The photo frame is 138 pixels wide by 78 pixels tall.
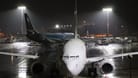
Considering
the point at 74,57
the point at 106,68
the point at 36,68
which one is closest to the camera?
the point at 74,57

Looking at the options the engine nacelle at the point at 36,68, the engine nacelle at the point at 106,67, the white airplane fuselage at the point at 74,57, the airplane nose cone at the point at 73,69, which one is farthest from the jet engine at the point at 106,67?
the engine nacelle at the point at 36,68

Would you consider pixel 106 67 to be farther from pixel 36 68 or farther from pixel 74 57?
pixel 36 68

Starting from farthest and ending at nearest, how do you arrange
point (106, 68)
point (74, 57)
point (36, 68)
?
point (36, 68)
point (106, 68)
point (74, 57)

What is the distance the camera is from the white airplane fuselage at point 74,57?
1906cm

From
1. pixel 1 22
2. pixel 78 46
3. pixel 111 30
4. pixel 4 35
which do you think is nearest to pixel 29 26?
pixel 1 22

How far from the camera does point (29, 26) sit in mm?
60531

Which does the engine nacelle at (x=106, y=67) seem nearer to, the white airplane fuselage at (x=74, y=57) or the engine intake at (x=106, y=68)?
the engine intake at (x=106, y=68)

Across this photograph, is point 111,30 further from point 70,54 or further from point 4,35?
point 70,54

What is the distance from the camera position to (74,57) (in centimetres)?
1919

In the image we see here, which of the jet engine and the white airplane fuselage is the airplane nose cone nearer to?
the white airplane fuselage

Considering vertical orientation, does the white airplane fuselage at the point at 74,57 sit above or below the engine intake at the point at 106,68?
above

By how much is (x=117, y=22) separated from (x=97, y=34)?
12.7m

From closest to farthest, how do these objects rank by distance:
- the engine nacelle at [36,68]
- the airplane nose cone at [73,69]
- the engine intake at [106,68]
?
the airplane nose cone at [73,69], the engine intake at [106,68], the engine nacelle at [36,68]

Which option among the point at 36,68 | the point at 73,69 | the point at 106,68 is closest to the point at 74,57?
the point at 73,69
